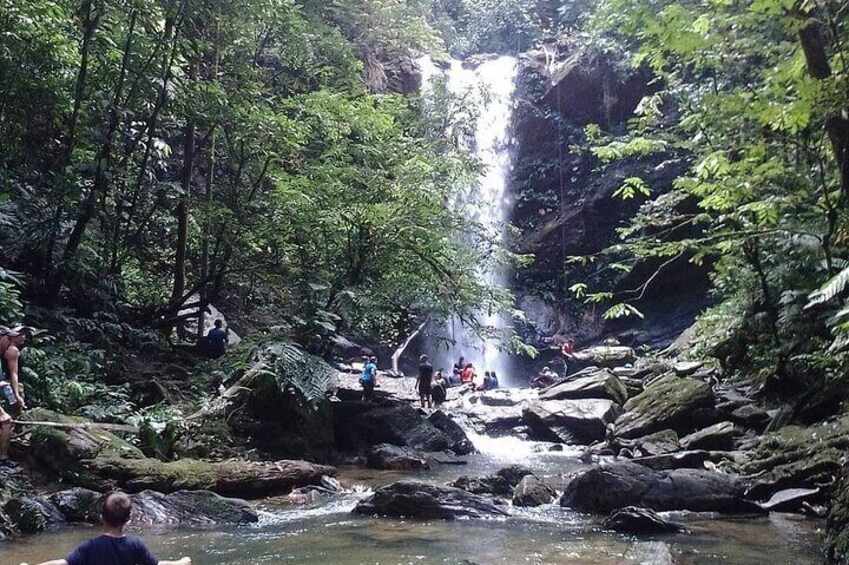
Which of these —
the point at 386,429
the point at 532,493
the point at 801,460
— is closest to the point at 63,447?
the point at 532,493

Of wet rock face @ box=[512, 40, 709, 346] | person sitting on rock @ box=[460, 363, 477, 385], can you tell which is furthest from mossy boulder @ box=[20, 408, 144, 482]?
wet rock face @ box=[512, 40, 709, 346]

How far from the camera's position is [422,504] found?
8141 millimetres

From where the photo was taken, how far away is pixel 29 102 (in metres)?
10.9

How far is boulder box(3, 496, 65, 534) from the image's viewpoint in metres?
6.52

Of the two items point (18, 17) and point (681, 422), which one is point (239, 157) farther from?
point (681, 422)

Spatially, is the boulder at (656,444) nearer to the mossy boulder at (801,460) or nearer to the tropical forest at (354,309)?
the tropical forest at (354,309)

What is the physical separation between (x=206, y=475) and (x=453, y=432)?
6.98m

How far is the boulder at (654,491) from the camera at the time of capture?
820 centimetres

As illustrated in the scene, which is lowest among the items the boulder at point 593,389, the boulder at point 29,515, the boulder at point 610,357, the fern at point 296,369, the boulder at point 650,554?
the boulder at point 650,554

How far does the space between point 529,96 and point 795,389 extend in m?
20.8

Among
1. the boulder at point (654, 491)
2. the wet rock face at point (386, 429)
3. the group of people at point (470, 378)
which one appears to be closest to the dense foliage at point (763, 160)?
the boulder at point (654, 491)

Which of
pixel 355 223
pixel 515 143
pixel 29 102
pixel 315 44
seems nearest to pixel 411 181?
pixel 355 223

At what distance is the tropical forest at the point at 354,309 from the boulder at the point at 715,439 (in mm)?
75

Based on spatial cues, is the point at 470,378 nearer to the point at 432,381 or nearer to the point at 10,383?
the point at 432,381
